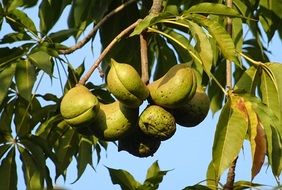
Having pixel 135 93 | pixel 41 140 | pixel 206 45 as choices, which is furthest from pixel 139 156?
pixel 41 140

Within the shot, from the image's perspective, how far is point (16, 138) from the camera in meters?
2.00

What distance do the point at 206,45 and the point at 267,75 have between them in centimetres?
25

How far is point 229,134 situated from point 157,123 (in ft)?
0.49

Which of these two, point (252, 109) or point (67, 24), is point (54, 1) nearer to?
point (67, 24)

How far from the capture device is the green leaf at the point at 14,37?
6.23 feet

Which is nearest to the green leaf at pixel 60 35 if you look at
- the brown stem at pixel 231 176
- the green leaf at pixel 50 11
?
the green leaf at pixel 50 11

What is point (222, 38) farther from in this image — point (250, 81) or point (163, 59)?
point (163, 59)

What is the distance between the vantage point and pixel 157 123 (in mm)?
1469

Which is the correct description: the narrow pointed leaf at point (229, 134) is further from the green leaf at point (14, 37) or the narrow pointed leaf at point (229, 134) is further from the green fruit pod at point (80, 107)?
the green leaf at point (14, 37)

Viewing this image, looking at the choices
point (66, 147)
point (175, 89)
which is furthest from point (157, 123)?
point (66, 147)

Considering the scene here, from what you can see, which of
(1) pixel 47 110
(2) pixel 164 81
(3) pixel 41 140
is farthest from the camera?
(1) pixel 47 110

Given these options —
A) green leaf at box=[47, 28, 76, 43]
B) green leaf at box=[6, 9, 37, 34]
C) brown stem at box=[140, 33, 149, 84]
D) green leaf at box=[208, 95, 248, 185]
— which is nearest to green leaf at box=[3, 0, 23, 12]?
green leaf at box=[6, 9, 37, 34]

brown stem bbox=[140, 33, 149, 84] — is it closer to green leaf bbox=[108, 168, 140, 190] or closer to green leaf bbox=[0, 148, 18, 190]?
green leaf bbox=[108, 168, 140, 190]

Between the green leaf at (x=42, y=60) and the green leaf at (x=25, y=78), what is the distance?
0.02 meters
